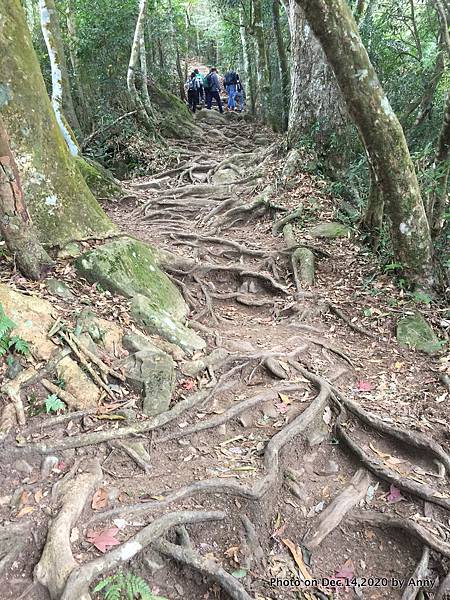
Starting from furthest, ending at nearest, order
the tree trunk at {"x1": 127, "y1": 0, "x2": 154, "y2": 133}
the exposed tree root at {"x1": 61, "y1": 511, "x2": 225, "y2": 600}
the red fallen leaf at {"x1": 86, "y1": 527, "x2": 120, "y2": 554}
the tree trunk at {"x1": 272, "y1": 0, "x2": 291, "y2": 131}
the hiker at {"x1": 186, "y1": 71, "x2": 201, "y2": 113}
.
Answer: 1. the hiker at {"x1": 186, "y1": 71, "x2": 201, "y2": 113}
2. the tree trunk at {"x1": 272, "y1": 0, "x2": 291, "y2": 131}
3. the tree trunk at {"x1": 127, "y1": 0, "x2": 154, "y2": 133}
4. the red fallen leaf at {"x1": 86, "y1": 527, "x2": 120, "y2": 554}
5. the exposed tree root at {"x1": 61, "y1": 511, "x2": 225, "y2": 600}

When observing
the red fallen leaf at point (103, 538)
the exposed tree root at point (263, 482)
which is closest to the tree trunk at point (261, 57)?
the exposed tree root at point (263, 482)

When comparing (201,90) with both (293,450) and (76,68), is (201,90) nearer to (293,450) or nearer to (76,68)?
(76,68)

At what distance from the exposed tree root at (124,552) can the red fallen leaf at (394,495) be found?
4.30 ft

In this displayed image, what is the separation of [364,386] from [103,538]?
10.3ft

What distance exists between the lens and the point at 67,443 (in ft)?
11.7

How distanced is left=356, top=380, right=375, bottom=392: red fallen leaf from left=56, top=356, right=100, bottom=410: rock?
2.67m

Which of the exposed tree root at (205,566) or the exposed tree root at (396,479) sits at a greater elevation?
the exposed tree root at (205,566)

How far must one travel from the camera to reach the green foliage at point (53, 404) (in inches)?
147

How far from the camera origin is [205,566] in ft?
9.66

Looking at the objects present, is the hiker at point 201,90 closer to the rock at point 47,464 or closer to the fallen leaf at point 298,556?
the rock at point 47,464

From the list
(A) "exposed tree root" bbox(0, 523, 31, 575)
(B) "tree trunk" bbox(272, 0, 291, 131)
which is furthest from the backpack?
(A) "exposed tree root" bbox(0, 523, 31, 575)

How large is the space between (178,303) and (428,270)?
3.29 meters

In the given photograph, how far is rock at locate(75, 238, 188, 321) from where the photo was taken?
5141mm

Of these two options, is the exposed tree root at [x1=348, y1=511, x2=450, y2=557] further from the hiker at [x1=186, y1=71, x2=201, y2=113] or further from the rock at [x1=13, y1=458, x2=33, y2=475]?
the hiker at [x1=186, y1=71, x2=201, y2=113]
